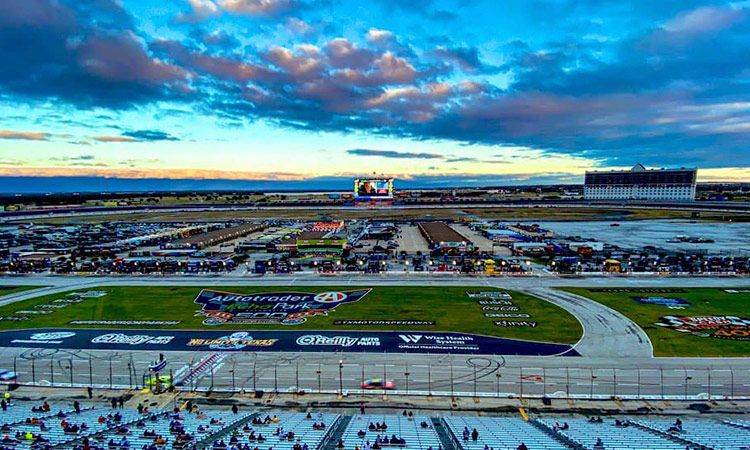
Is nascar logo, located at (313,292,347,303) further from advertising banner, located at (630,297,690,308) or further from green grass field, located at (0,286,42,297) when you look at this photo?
green grass field, located at (0,286,42,297)

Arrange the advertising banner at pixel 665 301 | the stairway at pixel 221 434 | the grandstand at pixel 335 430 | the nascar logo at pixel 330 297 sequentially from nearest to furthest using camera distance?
the stairway at pixel 221 434 < the grandstand at pixel 335 430 < the advertising banner at pixel 665 301 < the nascar logo at pixel 330 297

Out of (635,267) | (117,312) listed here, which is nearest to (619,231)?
(635,267)

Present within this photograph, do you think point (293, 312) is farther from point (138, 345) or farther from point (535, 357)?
point (535, 357)

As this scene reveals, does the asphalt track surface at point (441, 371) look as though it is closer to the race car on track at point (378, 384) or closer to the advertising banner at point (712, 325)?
the race car on track at point (378, 384)

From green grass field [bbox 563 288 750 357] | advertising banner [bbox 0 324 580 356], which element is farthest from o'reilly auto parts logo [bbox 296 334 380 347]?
green grass field [bbox 563 288 750 357]

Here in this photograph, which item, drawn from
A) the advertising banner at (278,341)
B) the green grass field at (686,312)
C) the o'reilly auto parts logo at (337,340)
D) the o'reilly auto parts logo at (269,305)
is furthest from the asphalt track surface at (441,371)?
the o'reilly auto parts logo at (269,305)

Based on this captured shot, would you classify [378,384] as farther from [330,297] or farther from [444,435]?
[330,297]

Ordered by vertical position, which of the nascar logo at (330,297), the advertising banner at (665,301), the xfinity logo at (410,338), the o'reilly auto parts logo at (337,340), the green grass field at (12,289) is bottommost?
the green grass field at (12,289)
